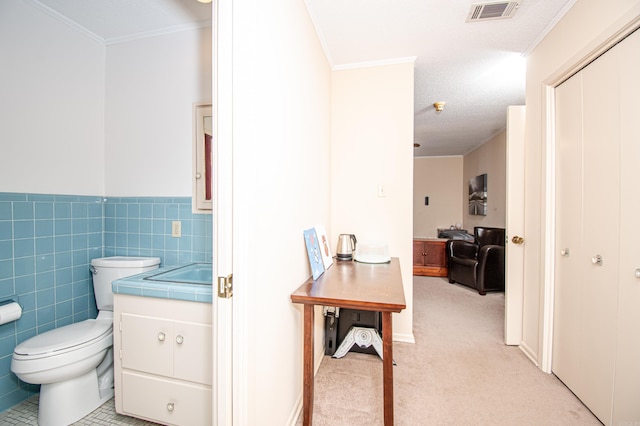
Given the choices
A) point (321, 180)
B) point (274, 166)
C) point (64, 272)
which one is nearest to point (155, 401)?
point (64, 272)

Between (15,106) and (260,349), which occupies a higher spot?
(15,106)

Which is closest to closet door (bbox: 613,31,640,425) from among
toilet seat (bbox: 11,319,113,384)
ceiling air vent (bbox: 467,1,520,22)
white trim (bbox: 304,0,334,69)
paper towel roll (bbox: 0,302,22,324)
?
ceiling air vent (bbox: 467,1,520,22)

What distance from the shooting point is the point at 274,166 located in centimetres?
121

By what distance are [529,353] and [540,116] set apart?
1.78m

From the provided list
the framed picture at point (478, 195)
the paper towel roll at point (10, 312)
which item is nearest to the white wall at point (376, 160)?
the paper towel roll at point (10, 312)

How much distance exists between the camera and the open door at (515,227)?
2229mm

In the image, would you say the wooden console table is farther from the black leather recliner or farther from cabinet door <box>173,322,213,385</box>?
the black leather recliner

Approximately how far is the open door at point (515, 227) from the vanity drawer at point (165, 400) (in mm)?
2340

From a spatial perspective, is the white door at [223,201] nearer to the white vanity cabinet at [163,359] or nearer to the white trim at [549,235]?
the white vanity cabinet at [163,359]

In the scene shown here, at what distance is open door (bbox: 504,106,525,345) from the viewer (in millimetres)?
2229

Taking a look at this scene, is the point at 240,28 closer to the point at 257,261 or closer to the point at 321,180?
the point at 257,261

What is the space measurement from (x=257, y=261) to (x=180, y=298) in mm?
545

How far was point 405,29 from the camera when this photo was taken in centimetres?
188

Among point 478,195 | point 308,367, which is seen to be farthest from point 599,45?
point 478,195
